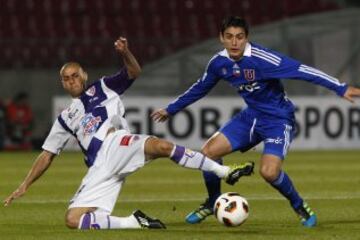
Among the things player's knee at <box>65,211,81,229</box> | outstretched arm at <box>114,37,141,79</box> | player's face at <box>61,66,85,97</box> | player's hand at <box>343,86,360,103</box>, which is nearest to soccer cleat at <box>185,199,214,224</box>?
player's knee at <box>65,211,81,229</box>

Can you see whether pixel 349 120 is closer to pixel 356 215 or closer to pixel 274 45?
pixel 274 45

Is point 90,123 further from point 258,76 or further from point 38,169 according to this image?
point 258,76

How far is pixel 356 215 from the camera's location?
10.5m

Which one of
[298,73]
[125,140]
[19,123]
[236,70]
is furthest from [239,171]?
[19,123]

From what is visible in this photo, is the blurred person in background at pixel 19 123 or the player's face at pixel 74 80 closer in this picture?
the player's face at pixel 74 80

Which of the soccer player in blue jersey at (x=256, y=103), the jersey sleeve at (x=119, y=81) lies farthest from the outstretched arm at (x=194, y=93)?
the jersey sleeve at (x=119, y=81)

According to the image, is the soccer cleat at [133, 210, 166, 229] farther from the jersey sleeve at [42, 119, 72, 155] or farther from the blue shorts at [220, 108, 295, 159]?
the blue shorts at [220, 108, 295, 159]

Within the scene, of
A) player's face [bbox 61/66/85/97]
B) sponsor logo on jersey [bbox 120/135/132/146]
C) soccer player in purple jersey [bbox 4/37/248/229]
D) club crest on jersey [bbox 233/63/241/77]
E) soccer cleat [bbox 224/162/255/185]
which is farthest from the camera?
club crest on jersey [bbox 233/63/241/77]

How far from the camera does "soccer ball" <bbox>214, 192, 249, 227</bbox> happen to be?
29.6 ft

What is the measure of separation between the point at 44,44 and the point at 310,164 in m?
8.13

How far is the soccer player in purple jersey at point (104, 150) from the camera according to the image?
9.02 meters

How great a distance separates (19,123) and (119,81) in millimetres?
13724

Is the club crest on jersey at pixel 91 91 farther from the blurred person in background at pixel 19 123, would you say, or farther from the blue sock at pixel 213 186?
the blurred person in background at pixel 19 123

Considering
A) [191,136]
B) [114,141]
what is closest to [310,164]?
[191,136]
